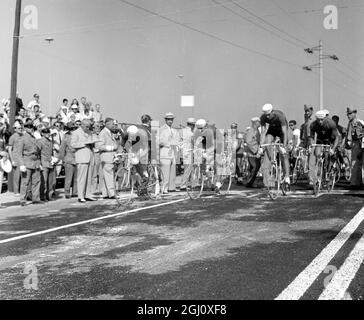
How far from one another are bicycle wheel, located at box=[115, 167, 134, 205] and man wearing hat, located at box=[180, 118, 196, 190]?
136cm

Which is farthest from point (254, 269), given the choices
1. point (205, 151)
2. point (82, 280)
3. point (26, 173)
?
point (26, 173)

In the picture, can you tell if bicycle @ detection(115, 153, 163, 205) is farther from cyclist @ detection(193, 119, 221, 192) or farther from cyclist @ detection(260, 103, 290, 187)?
cyclist @ detection(260, 103, 290, 187)

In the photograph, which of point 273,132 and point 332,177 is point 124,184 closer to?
point 273,132

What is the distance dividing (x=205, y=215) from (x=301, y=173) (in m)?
8.93

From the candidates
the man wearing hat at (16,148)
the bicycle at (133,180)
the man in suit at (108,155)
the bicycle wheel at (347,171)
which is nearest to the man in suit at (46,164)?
the man wearing hat at (16,148)

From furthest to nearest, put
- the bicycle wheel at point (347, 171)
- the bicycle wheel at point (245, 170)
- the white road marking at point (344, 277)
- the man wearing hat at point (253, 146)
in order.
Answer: the bicycle wheel at point (245, 170)
the bicycle wheel at point (347, 171)
the man wearing hat at point (253, 146)
the white road marking at point (344, 277)

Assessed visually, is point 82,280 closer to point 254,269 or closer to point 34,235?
point 254,269

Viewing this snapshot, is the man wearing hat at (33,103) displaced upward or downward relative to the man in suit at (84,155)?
upward

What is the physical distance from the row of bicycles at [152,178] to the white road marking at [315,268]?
5.19 meters

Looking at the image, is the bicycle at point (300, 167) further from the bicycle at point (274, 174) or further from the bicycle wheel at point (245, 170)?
the bicycle at point (274, 174)

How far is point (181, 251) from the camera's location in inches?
254

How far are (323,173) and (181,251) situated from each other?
7.22 metres

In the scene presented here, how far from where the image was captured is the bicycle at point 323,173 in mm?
12078

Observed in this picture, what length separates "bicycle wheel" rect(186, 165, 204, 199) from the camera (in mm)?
12383
